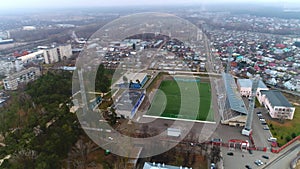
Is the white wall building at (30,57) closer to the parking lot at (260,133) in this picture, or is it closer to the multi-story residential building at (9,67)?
the multi-story residential building at (9,67)

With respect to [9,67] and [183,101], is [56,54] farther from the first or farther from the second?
[183,101]

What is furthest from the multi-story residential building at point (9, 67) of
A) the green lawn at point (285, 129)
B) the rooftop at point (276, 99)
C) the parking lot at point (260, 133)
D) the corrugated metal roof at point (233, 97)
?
the green lawn at point (285, 129)

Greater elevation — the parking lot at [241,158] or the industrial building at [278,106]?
the industrial building at [278,106]

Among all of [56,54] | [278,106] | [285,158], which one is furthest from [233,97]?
[56,54]

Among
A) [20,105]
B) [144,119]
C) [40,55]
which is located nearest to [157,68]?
[144,119]

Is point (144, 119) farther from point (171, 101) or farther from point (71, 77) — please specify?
point (71, 77)

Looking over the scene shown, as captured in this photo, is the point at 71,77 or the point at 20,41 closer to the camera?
the point at 71,77
